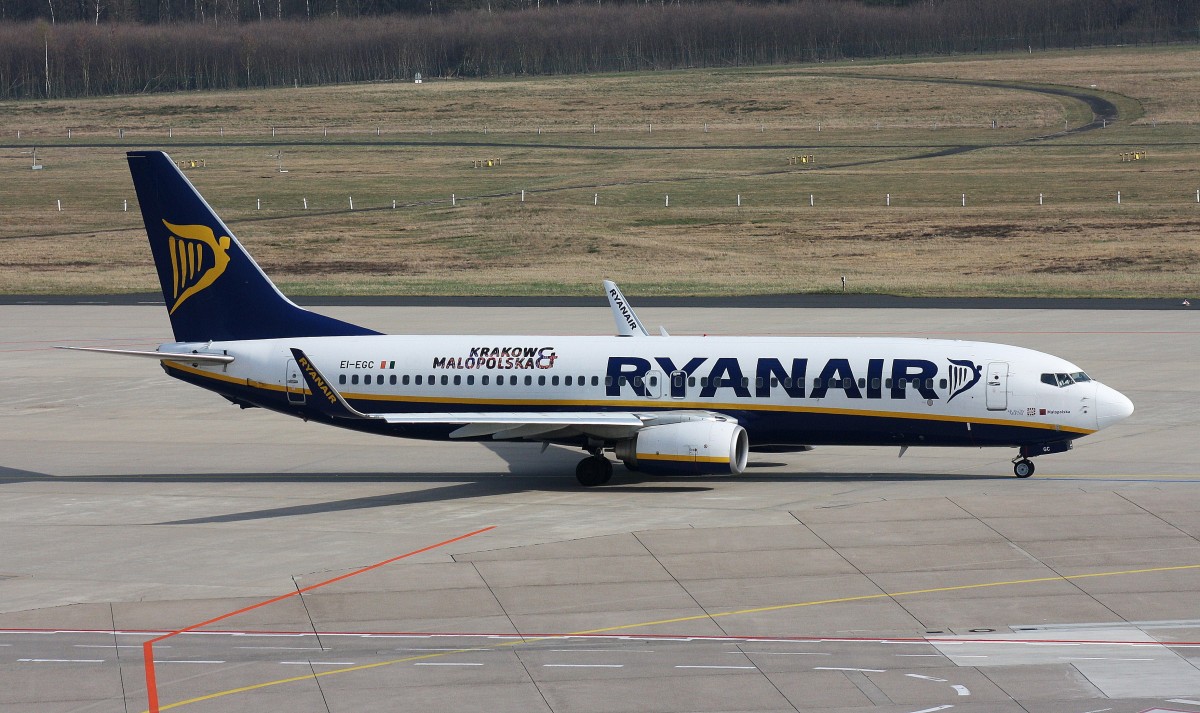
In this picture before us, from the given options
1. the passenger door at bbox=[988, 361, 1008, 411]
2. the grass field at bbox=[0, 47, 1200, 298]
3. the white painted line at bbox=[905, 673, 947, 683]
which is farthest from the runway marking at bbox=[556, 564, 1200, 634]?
the grass field at bbox=[0, 47, 1200, 298]

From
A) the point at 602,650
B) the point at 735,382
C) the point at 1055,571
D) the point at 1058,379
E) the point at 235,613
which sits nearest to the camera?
the point at 602,650

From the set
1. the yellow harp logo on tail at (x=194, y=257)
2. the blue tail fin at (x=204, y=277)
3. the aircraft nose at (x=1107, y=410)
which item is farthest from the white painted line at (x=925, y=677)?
the yellow harp logo on tail at (x=194, y=257)

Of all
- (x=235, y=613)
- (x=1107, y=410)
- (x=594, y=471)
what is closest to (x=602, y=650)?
(x=235, y=613)

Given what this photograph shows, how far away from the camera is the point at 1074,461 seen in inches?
1650

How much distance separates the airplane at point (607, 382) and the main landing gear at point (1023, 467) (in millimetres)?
44

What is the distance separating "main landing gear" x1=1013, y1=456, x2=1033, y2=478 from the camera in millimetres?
39469

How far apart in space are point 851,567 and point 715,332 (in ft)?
124

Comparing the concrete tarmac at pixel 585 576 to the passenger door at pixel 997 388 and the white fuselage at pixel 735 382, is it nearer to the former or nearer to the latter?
the white fuselage at pixel 735 382

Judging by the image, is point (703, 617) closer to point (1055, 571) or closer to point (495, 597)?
point (495, 597)

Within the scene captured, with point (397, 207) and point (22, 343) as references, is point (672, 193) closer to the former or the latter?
point (397, 207)

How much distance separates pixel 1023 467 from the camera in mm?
39594

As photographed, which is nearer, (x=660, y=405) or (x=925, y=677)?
(x=925, y=677)

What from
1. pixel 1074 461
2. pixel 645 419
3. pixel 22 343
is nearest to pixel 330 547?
pixel 645 419

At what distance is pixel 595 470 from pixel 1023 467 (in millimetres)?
11640
